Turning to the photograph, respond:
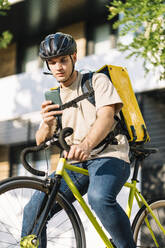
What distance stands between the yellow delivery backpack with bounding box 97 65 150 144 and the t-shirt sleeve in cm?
18

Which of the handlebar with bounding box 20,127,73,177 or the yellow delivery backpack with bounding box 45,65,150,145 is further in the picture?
the yellow delivery backpack with bounding box 45,65,150,145

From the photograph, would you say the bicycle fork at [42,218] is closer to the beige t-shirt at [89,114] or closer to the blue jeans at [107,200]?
the blue jeans at [107,200]

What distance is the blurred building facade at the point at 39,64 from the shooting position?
1143 centimetres

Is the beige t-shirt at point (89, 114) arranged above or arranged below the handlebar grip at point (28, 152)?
above

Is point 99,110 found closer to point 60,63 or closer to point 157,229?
point 60,63

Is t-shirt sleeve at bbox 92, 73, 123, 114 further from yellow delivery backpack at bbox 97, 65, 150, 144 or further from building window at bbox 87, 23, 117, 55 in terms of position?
building window at bbox 87, 23, 117, 55

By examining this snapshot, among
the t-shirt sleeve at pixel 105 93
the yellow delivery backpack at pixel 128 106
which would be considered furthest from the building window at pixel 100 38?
the t-shirt sleeve at pixel 105 93

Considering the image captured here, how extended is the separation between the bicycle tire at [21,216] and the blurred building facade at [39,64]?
24.1ft

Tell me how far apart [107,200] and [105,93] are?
741 mm

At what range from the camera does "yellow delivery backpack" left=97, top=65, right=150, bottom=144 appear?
3.46m

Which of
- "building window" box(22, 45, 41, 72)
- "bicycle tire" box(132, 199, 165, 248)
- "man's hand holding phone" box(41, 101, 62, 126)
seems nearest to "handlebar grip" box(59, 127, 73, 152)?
"man's hand holding phone" box(41, 101, 62, 126)

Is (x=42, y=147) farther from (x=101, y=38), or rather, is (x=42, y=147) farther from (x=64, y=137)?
(x=101, y=38)

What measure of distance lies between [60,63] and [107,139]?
25.6 inches

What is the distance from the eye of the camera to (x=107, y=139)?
3.32 metres
